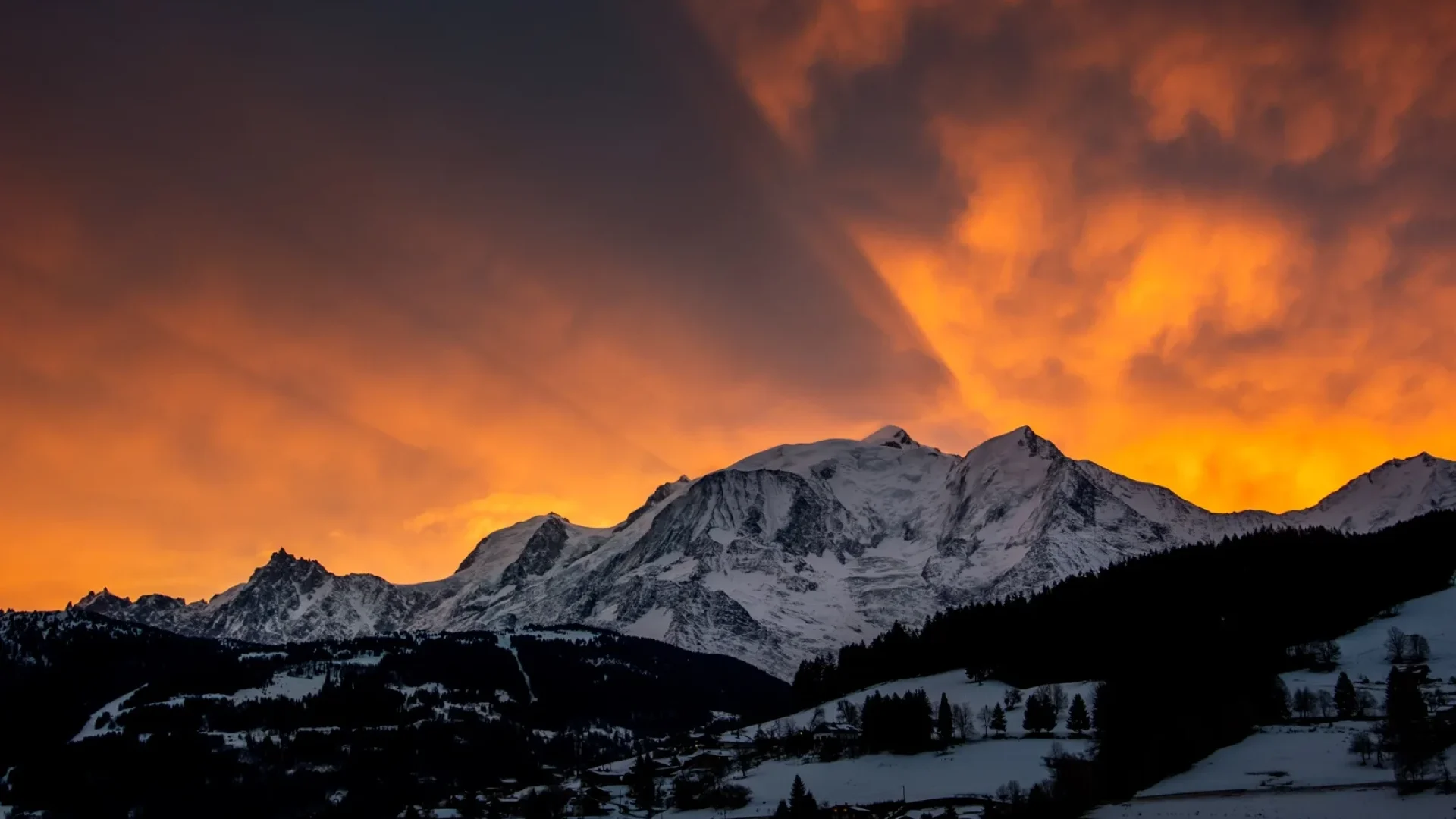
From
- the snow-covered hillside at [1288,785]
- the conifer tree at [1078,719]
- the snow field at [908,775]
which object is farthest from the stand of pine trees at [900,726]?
the snow-covered hillside at [1288,785]

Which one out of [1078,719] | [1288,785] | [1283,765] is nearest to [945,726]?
[1078,719]

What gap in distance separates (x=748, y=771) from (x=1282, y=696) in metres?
85.2

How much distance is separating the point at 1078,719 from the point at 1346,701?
1529 inches

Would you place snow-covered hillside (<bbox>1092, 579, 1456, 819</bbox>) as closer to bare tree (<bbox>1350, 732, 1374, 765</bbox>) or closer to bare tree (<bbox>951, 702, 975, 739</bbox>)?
bare tree (<bbox>1350, 732, 1374, 765</bbox>)

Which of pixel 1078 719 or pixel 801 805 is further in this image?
pixel 1078 719

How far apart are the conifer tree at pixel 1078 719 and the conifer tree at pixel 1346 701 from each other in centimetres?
3647

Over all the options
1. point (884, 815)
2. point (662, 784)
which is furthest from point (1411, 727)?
point (662, 784)

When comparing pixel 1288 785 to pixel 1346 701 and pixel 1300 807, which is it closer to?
pixel 1300 807

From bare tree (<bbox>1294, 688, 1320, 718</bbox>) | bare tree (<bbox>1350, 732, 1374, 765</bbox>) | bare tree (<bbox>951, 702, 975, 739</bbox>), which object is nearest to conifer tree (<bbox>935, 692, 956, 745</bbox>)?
bare tree (<bbox>951, 702, 975, 739</bbox>)

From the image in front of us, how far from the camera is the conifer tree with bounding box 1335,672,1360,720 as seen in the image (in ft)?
545

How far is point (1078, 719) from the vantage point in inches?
7170

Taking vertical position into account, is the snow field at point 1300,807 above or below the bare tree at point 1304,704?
below

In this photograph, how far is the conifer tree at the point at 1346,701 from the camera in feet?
545

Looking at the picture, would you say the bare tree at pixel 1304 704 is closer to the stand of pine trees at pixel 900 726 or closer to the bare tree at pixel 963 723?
the bare tree at pixel 963 723
